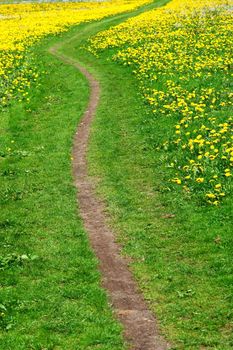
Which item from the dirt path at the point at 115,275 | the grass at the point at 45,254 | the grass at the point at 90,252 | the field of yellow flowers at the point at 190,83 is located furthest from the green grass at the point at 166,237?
the grass at the point at 45,254

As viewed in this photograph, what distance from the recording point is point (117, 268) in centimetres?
1280

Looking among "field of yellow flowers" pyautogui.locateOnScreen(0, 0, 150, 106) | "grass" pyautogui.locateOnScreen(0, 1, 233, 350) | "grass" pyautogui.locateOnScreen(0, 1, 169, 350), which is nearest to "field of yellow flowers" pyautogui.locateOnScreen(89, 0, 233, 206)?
"grass" pyautogui.locateOnScreen(0, 1, 233, 350)

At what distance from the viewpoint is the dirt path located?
33.4 ft

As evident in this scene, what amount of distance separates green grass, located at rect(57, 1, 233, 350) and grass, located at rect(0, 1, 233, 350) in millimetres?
27

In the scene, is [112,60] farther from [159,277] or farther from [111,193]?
[159,277]

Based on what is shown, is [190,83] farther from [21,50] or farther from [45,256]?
[21,50]

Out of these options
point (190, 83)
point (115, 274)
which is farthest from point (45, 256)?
point (190, 83)

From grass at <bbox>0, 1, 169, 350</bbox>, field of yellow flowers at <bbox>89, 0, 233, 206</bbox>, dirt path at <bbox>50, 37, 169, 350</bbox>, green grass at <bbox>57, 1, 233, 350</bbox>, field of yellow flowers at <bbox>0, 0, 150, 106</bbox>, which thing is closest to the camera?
dirt path at <bbox>50, 37, 169, 350</bbox>

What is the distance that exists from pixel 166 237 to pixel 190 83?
50.0 feet

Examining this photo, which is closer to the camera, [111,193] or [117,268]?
[117,268]

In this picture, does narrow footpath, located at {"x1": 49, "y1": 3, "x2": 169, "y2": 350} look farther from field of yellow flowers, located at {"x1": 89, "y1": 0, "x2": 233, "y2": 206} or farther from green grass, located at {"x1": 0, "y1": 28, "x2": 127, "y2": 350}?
field of yellow flowers, located at {"x1": 89, "y1": 0, "x2": 233, "y2": 206}

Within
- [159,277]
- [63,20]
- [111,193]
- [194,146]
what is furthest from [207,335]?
[63,20]

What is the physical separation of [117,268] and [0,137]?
41.6 feet

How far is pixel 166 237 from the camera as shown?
559 inches
